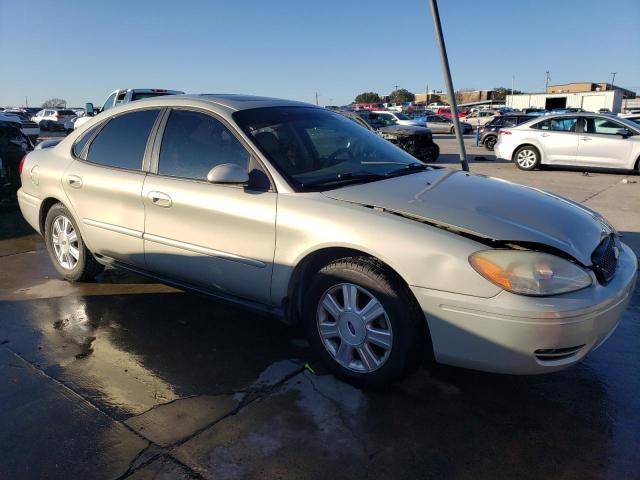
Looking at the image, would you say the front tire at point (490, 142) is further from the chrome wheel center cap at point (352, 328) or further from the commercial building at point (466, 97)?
the commercial building at point (466, 97)

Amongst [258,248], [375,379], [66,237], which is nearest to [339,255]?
[258,248]

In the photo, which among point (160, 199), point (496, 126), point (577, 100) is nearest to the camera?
point (160, 199)

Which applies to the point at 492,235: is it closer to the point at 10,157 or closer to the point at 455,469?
the point at 455,469

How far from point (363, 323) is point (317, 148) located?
138 cm

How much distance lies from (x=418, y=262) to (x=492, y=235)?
0.40 m

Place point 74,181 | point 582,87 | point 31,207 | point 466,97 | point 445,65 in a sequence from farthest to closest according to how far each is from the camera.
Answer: point 466,97 → point 582,87 → point 445,65 → point 31,207 → point 74,181

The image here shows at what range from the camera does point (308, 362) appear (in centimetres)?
324

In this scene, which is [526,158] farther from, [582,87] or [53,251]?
[582,87]

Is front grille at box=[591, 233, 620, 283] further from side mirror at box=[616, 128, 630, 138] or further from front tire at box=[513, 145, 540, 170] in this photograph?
front tire at box=[513, 145, 540, 170]

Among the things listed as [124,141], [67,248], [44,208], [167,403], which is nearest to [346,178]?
[167,403]

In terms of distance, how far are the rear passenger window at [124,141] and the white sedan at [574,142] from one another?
37.4ft

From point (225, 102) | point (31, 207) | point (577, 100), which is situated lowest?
point (31, 207)

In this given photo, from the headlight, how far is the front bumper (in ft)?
0.13

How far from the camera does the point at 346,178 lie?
3264mm
